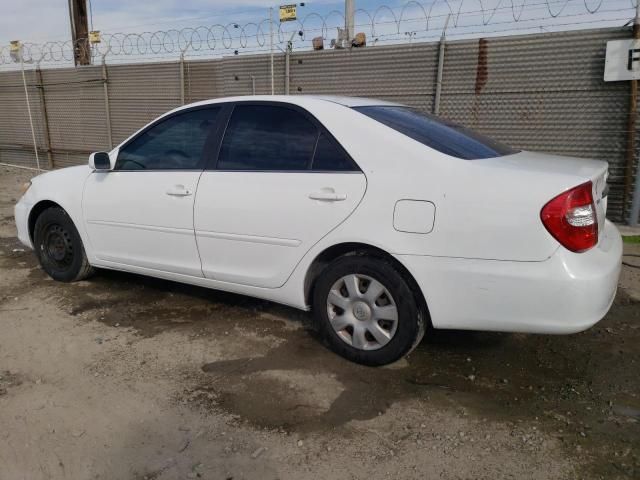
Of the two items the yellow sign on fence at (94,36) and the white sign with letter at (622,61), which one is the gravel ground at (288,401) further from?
the yellow sign on fence at (94,36)

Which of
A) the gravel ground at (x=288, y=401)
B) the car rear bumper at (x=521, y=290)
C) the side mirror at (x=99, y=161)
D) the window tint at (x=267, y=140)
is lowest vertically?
the gravel ground at (x=288, y=401)

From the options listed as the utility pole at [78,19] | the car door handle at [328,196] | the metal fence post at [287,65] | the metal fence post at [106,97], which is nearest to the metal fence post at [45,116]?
the utility pole at [78,19]

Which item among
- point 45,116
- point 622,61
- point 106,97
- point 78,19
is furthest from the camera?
point 78,19

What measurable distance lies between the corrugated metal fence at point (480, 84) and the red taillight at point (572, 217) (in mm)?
4590

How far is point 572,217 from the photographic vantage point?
8.54 ft

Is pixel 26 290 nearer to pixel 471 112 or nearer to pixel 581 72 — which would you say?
pixel 471 112

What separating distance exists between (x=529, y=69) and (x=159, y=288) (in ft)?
17.7

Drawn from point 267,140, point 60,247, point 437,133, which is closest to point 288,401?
point 267,140

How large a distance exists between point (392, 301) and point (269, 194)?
3.35ft

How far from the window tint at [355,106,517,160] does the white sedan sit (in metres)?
0.02

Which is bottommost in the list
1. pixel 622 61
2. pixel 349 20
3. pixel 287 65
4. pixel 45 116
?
Result: pixel 45 116

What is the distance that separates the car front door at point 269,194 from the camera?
3168 millimetres

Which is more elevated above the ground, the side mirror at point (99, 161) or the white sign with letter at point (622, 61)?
the white sign with letter at point (622, 61)

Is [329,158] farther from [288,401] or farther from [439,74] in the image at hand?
[439,74]
